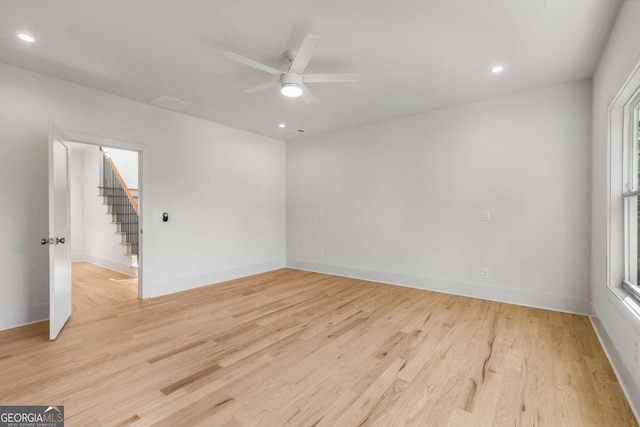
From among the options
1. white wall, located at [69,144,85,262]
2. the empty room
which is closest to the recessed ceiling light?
the empty room

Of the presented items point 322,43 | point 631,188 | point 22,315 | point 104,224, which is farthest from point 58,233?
point 631,188

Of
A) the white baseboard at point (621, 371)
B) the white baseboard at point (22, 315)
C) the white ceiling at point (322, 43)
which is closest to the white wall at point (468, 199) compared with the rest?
the white ceiling at point (322, 43)

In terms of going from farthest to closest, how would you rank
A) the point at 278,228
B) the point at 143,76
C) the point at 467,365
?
the point at 278,228 → the point at 143,76 → the point at 467,365

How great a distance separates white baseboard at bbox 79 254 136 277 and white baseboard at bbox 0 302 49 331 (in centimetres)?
224

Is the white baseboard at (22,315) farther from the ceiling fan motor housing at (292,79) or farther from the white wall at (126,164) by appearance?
the white wall at (126,164)

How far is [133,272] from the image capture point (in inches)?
212

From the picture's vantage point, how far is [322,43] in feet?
8.21

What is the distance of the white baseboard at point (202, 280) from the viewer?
4.00 meters

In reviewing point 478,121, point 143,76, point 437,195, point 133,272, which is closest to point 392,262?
point 437,195

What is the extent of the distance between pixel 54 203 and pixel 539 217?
529 centimetres

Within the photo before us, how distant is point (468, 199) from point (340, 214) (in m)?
2.15

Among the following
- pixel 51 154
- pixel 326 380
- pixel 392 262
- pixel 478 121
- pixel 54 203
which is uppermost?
pixel 478 121

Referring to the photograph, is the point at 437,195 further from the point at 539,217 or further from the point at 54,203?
the point at 54,203

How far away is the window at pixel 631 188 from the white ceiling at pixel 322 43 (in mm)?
756
